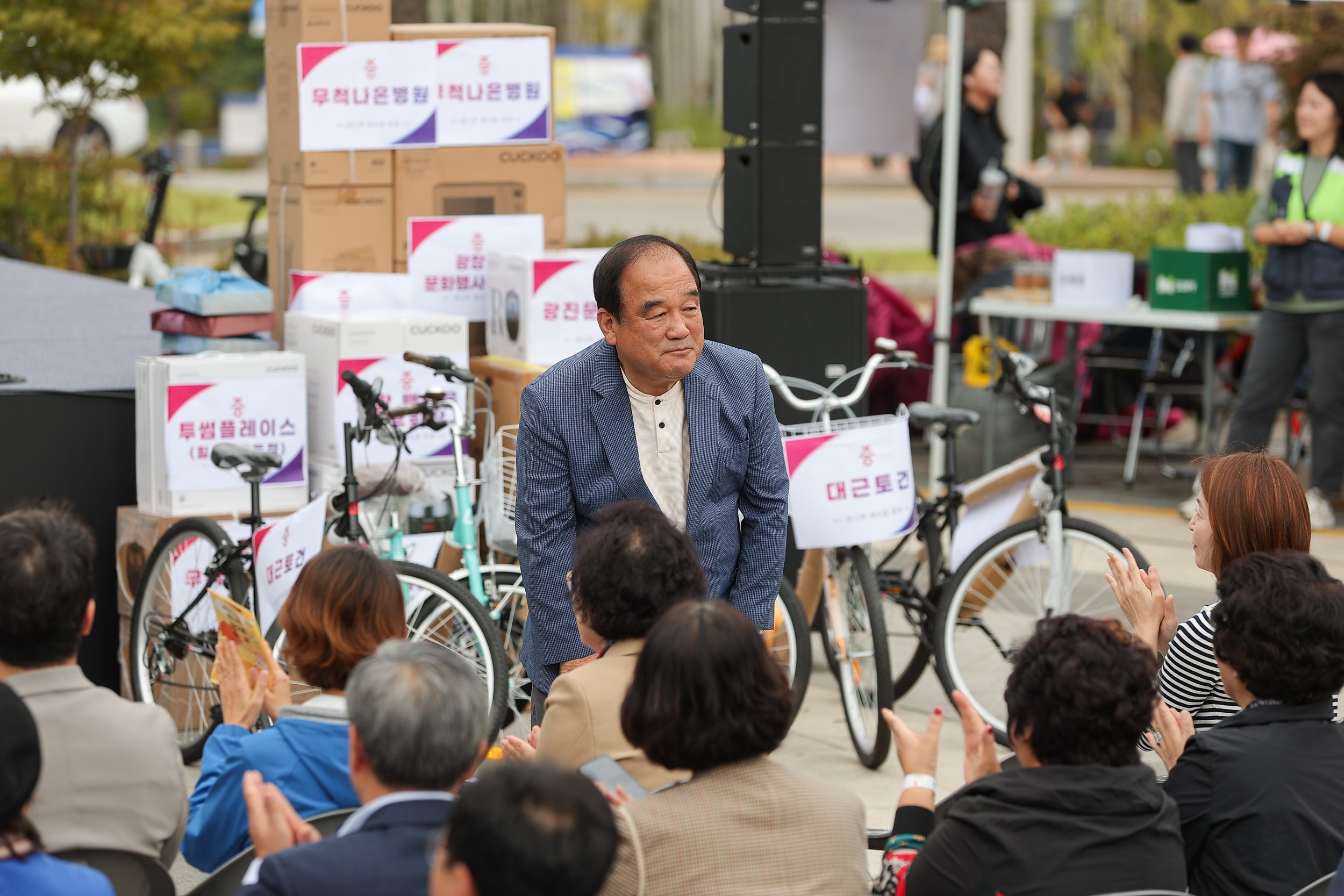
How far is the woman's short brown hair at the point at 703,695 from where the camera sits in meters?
2.40

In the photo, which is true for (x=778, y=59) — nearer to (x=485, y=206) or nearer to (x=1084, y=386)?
(x=485, y=206)

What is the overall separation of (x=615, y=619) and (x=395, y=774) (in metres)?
0.69

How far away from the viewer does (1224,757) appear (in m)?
2.78

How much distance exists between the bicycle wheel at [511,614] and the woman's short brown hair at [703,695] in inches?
96.1

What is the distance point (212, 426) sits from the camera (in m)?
5.18

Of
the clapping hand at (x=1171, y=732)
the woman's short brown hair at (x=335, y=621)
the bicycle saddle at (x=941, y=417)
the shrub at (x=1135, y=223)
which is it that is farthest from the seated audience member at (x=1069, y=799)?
the shrub at (x=1135, y=223)

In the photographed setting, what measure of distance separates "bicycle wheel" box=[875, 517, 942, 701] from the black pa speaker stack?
2.43 feet

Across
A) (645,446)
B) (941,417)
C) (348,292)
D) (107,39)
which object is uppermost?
(107,39)

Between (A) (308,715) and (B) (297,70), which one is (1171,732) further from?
(B) (297,70)

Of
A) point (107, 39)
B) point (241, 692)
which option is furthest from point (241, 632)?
point (107, 39)

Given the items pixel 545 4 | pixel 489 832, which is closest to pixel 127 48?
pixel 489 832

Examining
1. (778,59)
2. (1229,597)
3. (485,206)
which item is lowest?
(1229,597)

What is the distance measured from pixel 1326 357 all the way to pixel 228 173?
1052 inches

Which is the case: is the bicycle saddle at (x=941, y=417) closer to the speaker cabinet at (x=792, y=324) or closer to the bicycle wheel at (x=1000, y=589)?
the bicycle wheel at (x=1000, y=589)
